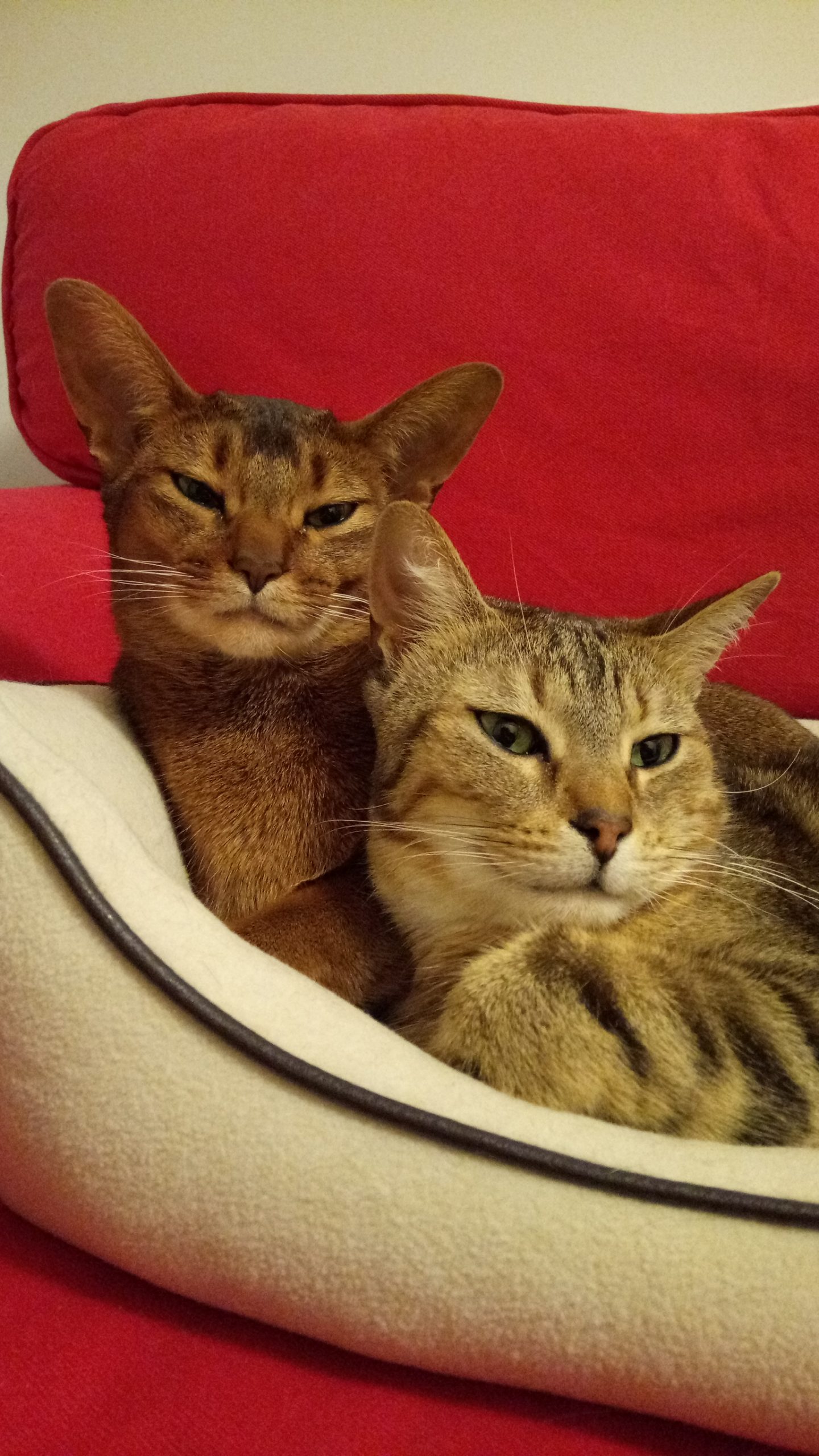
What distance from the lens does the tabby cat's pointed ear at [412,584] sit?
1.07m

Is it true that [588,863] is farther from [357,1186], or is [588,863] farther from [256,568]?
[256,568]

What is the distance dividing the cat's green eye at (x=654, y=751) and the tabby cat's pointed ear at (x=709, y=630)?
0.10 meters

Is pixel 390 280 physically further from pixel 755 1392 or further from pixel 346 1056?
pixel 755 1392

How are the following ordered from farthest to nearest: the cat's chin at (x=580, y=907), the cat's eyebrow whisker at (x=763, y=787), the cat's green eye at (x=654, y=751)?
the cat's eyebrow whisker at (x=763, y=787) → the cat's green eye at (x=654, y=751) → the cat's chin at (x=580, y=907)

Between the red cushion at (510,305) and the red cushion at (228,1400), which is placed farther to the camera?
the red cushion at (510,305)

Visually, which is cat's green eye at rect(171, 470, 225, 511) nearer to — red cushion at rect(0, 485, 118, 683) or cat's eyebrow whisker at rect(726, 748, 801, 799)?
red cushion at rect(0, 485, 118, 683)

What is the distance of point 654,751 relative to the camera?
1.08 metres

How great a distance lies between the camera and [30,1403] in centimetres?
65

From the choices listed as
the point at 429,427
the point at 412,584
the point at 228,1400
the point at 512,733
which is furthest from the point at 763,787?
the point at 228,1400

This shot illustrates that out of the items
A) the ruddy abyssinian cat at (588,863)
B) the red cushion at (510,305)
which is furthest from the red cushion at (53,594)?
the ruddy abyssinian cat at (588,863)

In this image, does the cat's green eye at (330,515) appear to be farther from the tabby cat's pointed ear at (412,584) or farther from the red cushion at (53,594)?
the red cushion at (53,594)

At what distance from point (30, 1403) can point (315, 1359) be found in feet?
0.62

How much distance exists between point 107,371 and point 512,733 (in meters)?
0.70

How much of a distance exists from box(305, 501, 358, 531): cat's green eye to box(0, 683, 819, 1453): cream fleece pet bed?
56 centimetres
